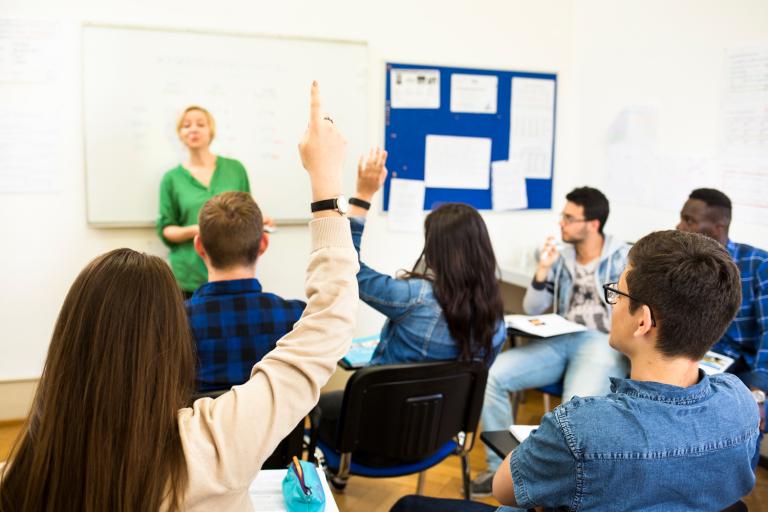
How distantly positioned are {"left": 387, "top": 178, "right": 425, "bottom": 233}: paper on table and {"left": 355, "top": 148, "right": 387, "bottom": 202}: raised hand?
224 cm

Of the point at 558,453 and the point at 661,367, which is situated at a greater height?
the point at 661,367

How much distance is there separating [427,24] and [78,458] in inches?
143

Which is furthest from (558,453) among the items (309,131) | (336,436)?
(336,436)

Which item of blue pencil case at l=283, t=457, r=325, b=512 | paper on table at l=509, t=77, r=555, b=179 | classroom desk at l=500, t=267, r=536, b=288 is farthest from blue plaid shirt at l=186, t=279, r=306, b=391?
paper on table at l=509, t=77, r=555, b=179

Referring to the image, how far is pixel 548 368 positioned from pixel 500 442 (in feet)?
5.03

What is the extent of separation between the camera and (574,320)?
3.26 meters

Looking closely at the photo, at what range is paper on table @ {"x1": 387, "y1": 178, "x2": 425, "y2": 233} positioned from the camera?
4.17 m

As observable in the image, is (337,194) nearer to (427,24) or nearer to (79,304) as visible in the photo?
(79,304)

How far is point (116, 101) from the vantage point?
3482 mm

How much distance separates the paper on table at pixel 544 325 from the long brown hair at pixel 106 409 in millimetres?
2086

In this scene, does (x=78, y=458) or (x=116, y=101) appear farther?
(x=116, y=101)

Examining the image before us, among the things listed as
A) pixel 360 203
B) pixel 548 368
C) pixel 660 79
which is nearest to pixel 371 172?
pixel 360 203

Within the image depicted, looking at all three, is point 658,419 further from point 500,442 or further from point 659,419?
point 500,442

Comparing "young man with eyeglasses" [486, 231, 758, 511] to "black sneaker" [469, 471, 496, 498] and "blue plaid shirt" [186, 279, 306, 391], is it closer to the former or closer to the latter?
"blue plaid shirt" [186, 279, 306, 391]
